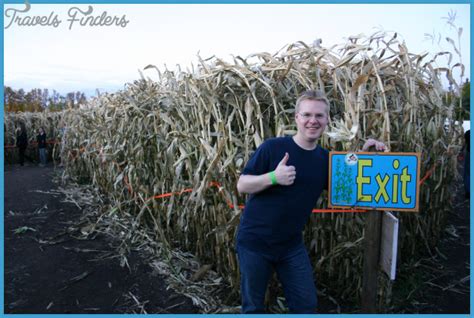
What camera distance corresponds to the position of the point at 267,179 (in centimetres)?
209

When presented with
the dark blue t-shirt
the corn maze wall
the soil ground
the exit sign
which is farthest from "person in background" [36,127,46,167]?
the exit sign

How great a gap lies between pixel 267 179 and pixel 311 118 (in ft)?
1.36

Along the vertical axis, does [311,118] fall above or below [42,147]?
above

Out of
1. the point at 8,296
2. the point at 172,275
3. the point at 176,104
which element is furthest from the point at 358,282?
the point at 8,296

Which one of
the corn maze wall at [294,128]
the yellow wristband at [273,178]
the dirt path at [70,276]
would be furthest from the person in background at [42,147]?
the yellow wristband at [273,178]

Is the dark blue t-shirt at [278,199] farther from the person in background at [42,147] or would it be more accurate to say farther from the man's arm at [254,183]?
the person in background at [42,147]

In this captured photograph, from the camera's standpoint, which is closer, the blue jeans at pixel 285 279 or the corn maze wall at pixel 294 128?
the blue jeans at pixel 285 279

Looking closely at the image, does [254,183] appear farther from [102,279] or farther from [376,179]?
[102,279]

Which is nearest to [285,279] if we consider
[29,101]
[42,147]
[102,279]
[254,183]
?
[254,183]

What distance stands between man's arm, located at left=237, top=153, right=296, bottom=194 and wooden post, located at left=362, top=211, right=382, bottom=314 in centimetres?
58

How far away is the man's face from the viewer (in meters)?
2.12

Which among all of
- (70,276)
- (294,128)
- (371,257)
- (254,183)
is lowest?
(70,276)

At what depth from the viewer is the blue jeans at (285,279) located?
2.21 meters

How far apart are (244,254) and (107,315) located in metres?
1.43
